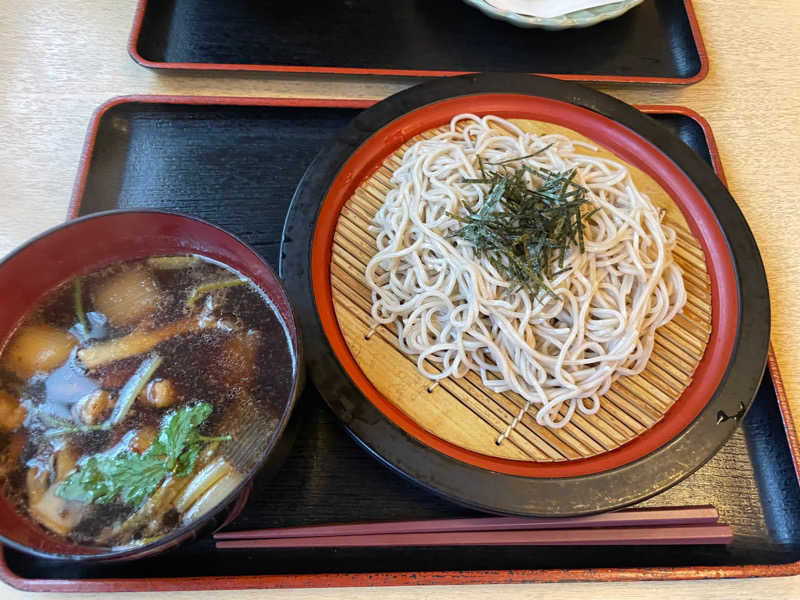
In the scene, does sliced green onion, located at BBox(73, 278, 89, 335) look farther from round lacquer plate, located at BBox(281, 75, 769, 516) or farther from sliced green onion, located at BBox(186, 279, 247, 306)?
round lacquer plate, located at BBox(281, 75, 769, 516)

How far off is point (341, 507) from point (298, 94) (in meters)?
1.82

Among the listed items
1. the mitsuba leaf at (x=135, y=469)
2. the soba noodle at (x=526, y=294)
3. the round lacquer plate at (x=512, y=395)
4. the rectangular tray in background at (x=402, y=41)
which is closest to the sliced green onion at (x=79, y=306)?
the mitsuba leaf at (x=135, y=469)

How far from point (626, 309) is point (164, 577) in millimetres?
1777

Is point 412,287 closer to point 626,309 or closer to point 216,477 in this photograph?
point 626,309

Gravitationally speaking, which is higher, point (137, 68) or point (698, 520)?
point (137, 68)

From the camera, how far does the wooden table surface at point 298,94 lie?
7.23 ft

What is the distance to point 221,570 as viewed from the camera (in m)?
1.62

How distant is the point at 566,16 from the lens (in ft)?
8.25

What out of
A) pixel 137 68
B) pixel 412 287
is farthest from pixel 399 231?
pixel 137 68

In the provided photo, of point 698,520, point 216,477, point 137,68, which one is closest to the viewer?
point 216,477

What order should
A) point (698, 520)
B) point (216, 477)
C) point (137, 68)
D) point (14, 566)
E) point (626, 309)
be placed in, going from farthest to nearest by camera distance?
point (137, 68), point (626, 309), point (698, 520), point (14, 566), point (216, 477)

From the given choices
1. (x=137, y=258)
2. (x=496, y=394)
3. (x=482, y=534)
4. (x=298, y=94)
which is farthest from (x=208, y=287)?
(x=298, y=94)

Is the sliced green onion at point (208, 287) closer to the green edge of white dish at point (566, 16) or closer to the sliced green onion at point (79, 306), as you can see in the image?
the sliced green onion at point (79, 306)

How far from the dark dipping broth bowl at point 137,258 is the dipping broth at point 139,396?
2 cm
